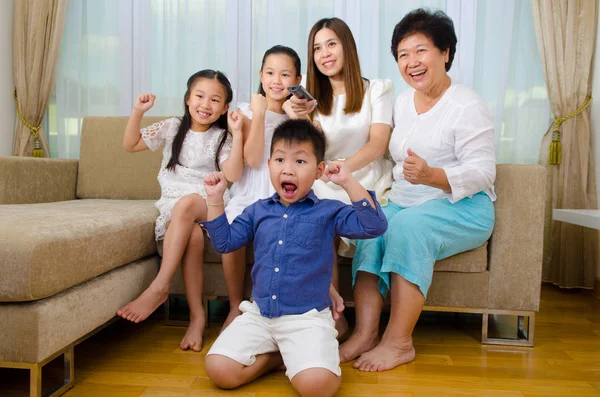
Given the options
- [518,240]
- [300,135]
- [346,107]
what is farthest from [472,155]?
[300,135]

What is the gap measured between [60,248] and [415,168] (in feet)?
3.12

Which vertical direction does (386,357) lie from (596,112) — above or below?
below

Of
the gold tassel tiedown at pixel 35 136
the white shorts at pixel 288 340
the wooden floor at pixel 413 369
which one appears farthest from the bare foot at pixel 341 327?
the gold tassel tiedown at pixel 35 136

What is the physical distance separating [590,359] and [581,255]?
109cm

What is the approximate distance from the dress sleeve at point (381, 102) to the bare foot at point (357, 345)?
749mm

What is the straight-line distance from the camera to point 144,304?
61.9 inches

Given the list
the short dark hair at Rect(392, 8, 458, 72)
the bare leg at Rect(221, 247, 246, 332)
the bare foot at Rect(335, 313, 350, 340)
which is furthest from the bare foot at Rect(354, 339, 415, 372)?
the short dark hair at Rect(392, 8, 458, 72)

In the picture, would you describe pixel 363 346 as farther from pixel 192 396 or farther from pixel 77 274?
pixel 77 274

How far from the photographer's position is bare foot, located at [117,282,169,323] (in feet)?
5.02

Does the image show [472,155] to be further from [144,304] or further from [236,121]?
[144,304]

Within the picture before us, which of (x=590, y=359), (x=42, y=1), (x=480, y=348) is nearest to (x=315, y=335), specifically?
(x=480, y=348)

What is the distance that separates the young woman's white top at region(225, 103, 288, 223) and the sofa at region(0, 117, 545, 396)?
0.19 meters

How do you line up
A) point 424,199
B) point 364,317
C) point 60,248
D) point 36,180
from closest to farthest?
1. point 60,248
2. point 364,317
3. point 424,199
4. point 36,180

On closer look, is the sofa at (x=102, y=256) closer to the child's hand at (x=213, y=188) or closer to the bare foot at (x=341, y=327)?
the bare foot at (x=341, y=327)
